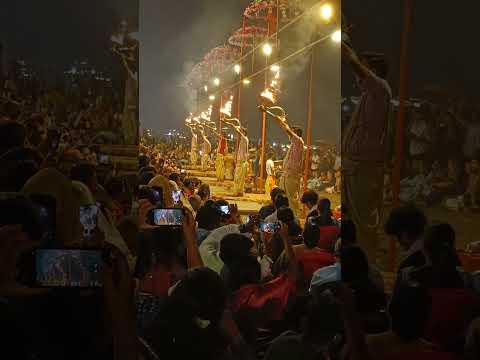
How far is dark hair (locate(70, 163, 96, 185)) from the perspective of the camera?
3066 mm

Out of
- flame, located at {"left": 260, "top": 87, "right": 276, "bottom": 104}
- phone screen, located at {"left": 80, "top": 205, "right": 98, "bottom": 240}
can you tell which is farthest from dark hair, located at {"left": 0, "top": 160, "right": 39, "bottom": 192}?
flame, located at {"left": 260, "top": 87, "right": 276, "bottom": 104}

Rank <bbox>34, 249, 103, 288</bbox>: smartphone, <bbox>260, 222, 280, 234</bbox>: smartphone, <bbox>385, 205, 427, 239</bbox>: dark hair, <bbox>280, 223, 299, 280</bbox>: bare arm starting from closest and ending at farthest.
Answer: <bbox>34, 249, 103, 288</bbox>: smartphone < <bbox>385, 205, 427, 239</bbox>: dark hair < <bbox>280, 223, 299, 280</bbox>: bare arm < <bbox>260, 222, 280, 234</bbox>: smartphone

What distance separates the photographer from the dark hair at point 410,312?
1.85 meters

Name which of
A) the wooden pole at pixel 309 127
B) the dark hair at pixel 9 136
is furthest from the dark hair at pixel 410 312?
the wooden pole at pixel 309 127

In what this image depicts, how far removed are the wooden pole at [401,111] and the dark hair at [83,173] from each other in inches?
60.9

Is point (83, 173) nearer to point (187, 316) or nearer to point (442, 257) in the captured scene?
point (187, 316)

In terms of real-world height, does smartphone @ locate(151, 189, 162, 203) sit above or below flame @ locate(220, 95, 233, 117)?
below

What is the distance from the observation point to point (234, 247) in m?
2.81

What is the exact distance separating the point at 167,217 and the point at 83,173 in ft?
1.68

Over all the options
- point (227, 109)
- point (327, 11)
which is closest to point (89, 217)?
point (327, 11)

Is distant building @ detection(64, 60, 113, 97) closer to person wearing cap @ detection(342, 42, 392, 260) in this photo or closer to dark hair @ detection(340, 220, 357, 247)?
person wearing cap @ detection(342, 42, 392, 260)

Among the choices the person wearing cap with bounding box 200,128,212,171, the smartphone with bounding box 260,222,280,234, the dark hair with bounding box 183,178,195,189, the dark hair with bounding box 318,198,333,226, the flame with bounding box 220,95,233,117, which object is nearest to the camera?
the smartphone with bounding box 260,222,280,234

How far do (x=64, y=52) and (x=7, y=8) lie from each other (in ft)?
1.23

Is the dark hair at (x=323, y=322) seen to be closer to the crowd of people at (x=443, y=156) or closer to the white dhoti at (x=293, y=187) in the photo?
the crowd of people at (x=443, y=156)
